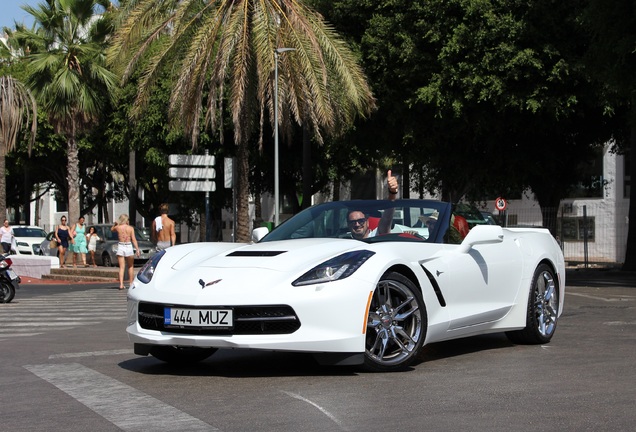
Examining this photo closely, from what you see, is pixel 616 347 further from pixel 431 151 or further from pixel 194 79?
pixel 431 151

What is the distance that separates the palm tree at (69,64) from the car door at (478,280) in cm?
2905

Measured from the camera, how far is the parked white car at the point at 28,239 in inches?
1761

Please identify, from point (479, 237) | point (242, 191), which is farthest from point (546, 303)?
point (242, 191)

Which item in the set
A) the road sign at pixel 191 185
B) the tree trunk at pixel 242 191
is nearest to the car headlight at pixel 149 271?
the tree trunk at pixel 242 191

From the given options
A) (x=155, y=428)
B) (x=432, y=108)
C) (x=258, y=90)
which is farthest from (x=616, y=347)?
(x=432, y=108)

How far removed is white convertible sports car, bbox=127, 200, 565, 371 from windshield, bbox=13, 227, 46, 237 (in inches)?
1520

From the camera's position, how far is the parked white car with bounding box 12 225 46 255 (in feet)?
147

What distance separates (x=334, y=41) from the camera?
26.2 metres

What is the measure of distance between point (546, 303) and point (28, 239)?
38.0m

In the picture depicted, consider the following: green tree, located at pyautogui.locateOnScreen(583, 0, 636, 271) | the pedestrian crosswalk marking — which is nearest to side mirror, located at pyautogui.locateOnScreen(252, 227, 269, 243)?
the pedestrian crosswalk marking

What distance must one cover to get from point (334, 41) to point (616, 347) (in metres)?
17.7

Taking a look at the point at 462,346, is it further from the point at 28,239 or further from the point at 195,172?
the point at 28,239

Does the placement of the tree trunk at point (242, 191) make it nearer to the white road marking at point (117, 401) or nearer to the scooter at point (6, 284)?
the scooter at point (6, 284)

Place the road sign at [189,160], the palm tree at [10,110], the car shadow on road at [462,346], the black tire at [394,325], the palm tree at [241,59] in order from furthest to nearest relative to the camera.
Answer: the palm tree at [10,110] → the road sign at [189,160] → the palm tree at [241,59] → the car shadow on road at [462,346] → the black tire at [394,325]
